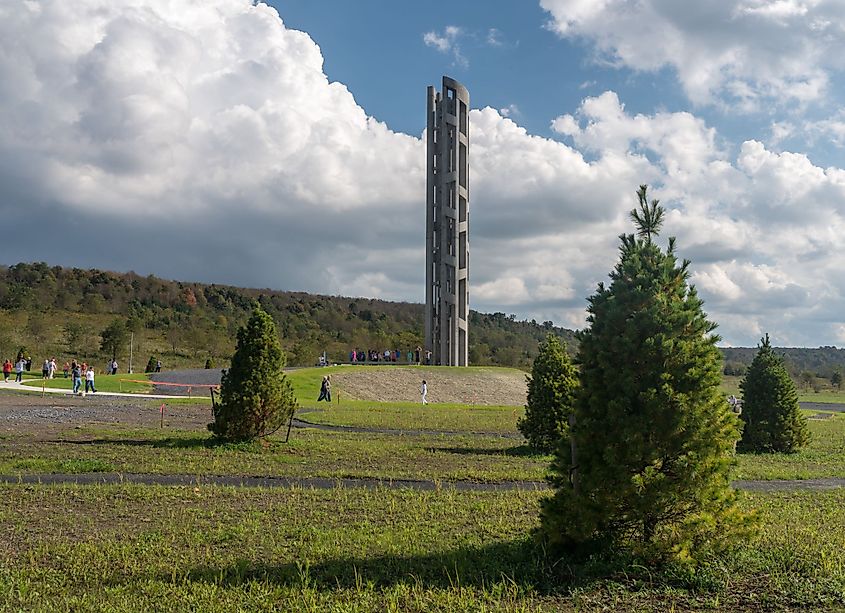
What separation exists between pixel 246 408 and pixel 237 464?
2.77 meters

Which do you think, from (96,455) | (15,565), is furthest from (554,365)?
(15,565)

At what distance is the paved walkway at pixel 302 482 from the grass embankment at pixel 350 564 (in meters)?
1.86

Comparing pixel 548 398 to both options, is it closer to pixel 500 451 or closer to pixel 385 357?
pixel 500 451

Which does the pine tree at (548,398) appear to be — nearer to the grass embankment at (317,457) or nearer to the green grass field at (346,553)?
the grass embankment at (317,457)

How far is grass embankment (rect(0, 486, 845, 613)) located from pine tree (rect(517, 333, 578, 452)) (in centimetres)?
745

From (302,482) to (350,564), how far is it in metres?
5.68

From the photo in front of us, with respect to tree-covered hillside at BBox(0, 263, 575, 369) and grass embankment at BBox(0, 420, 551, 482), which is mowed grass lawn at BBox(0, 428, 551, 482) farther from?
tree-covered hillside at BBox(0, 263, 575, 369)

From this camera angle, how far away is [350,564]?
7.38 m

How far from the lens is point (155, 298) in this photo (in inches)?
4934

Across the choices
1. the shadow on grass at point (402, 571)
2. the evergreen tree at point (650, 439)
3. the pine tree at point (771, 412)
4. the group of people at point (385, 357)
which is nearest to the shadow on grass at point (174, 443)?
the shadow on grass at point (402, 571)

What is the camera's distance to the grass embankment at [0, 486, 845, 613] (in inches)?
249

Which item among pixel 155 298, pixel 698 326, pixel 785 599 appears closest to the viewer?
pixel 785 599

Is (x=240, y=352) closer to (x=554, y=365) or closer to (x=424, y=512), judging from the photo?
(x=554, y=365)

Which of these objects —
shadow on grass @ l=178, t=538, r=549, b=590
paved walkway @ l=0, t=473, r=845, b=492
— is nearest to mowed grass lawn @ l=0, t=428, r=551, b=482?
paved walkway @ l=0, t=473, r=845, b=492
